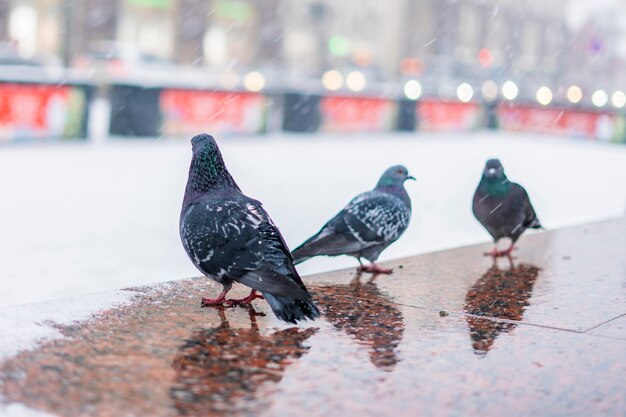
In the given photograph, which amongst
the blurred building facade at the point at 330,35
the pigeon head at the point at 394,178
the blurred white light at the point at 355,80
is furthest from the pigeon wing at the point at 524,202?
the blurred white light at the point at 355,80

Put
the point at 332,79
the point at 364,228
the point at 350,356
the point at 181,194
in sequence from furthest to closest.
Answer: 1. the point at 332,79
2. the point at 181,194
3. the point at 364,228
4. the point at 350,356

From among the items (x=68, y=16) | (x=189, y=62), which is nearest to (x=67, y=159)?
(x=68, y=16)

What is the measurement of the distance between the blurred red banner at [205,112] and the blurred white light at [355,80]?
61.2 feet

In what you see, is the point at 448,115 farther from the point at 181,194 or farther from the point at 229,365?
the point at 229,365

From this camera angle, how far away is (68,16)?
→ 31.5 m

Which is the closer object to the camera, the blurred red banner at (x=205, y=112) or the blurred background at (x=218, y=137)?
the blurred background at (x=218, y=137)

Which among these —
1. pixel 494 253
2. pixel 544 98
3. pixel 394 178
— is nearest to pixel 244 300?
pixel 394 178

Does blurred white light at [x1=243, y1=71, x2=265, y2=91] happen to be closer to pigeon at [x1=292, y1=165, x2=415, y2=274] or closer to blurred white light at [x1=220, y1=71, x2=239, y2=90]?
blurred white light at [x1=220, y1=71, x2=239, y2=90]

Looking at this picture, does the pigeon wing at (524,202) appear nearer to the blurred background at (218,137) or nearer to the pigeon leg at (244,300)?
the blurred background at (218,137)

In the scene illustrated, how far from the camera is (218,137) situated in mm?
17641

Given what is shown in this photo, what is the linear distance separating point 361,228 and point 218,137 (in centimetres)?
1287

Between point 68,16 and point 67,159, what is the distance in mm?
20019

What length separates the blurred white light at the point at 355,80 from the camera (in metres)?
37.8

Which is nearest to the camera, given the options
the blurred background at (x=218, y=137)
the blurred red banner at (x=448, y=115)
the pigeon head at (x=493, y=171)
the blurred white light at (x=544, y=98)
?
the pigeon head at (x=493, y=171)
